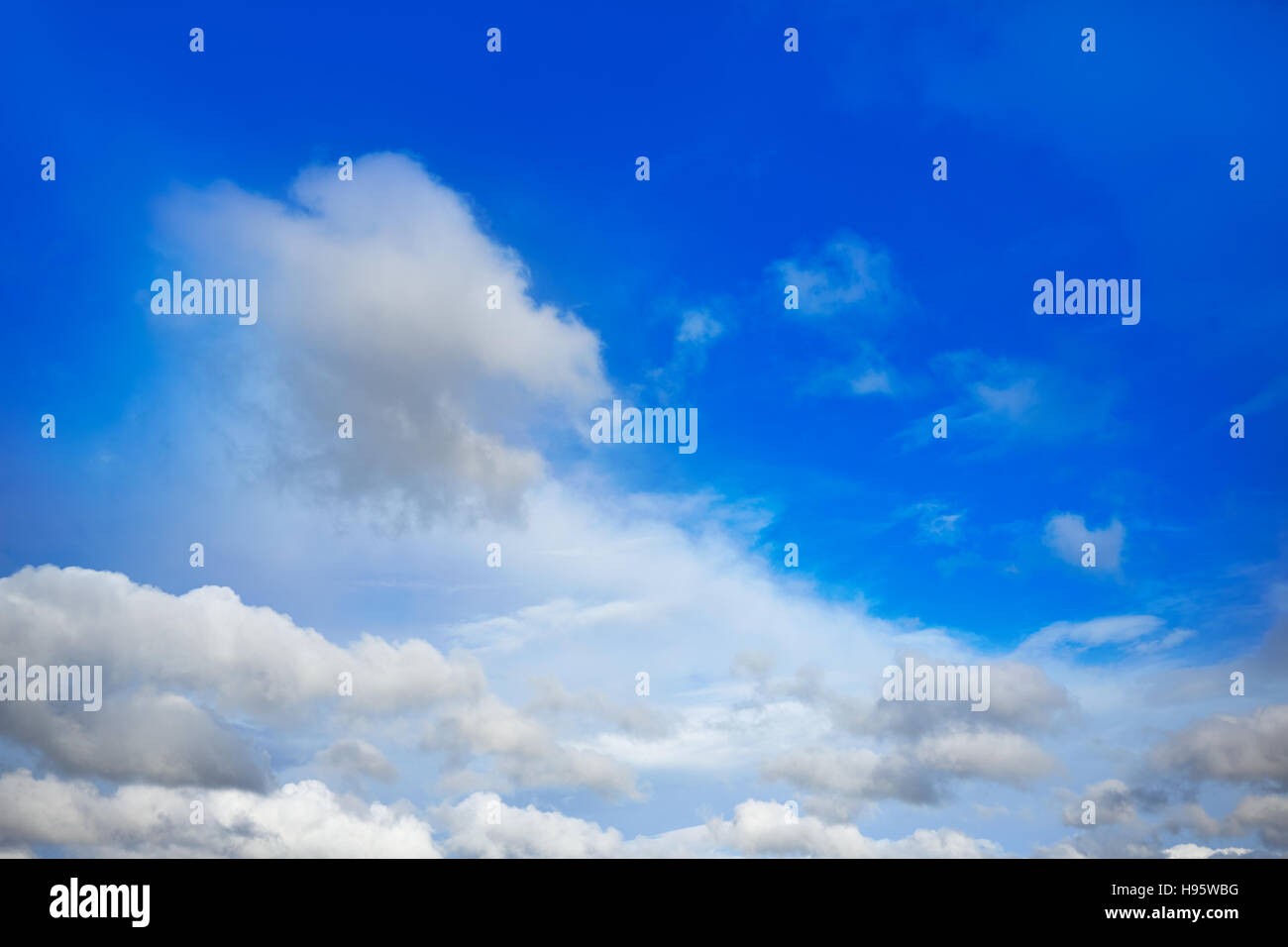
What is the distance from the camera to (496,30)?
49.7 m

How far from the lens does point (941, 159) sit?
4994cm
